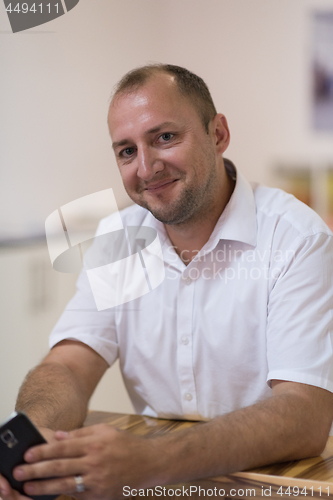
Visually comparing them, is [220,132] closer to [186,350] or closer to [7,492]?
[186,350]

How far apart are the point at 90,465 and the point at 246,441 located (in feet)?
0.57

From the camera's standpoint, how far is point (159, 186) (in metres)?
0.76

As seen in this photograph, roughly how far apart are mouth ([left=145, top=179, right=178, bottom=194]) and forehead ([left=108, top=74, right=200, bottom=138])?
3.7 inches

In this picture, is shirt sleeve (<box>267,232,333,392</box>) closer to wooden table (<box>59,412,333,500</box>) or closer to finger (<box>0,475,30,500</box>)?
wooden table (<box>59,412,333,500</box>)

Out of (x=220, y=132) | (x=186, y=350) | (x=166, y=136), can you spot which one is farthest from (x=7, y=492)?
(x=220, y=132)

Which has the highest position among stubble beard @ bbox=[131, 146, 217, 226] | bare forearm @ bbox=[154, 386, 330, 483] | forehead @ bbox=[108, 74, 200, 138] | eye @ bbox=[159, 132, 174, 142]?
forehead @ bbox=[108, 74, 200, 138]

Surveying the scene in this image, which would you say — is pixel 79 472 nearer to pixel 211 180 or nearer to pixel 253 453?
pixel 253 453

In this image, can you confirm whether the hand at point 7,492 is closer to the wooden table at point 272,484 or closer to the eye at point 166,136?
the wooden table at point 272,484

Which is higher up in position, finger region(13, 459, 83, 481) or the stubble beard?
the stubble beard

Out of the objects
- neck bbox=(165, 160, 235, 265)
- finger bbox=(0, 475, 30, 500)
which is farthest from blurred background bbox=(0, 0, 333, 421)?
finger bbox=(0, 475, 30, 500)

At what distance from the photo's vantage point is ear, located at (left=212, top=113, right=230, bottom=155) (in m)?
0.82

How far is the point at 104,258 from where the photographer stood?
81 centimetres

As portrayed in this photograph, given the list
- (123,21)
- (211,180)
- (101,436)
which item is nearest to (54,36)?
(123,21)

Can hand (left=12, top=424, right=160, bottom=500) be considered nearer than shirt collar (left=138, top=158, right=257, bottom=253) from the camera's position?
Yes
